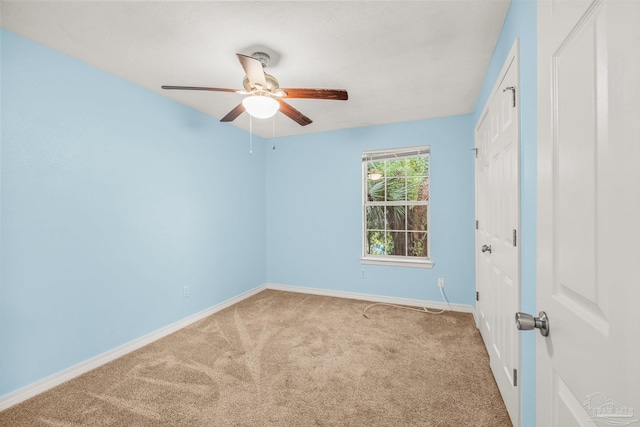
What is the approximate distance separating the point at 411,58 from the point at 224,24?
1450mm

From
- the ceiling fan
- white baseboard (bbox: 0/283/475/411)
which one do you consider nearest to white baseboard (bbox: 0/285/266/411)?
white baseboard (bbox: 0/283/475/411)

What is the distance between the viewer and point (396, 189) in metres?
3.99

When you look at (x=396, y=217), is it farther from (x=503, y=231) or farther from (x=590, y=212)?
(x=590, y=212)

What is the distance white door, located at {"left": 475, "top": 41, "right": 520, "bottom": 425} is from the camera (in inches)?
62.1

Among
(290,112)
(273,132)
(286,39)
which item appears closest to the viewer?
(286,39)

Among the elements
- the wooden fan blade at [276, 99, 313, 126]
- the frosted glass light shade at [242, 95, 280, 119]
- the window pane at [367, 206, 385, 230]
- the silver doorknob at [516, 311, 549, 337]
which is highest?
the wooden fan blade at [276, 99, 313, 126]

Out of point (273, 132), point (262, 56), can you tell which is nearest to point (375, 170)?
point (273, 132)

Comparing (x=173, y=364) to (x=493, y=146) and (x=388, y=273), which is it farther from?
(x=493, y=146)

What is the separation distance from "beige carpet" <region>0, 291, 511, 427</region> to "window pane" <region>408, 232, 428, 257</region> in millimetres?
984

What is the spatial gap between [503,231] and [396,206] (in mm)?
2157

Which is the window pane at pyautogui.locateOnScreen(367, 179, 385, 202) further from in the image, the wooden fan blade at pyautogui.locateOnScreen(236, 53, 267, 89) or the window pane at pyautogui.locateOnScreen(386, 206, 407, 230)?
the wooden fan blade at pyautogui.locateOnScreen(236, 53, 267, 89)

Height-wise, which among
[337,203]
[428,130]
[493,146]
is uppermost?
[428,130]

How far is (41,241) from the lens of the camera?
2.00 meters

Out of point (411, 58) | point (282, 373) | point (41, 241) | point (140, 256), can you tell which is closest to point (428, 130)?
point (411, 58)
